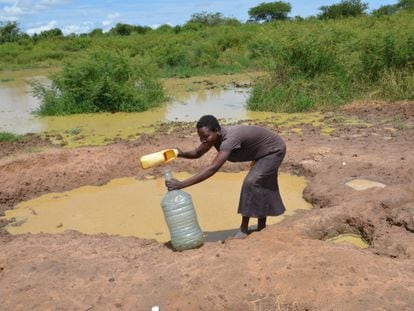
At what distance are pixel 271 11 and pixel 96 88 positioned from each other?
4145cm

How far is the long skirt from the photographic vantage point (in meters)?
4.40

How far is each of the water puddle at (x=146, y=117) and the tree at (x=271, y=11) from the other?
34355mm

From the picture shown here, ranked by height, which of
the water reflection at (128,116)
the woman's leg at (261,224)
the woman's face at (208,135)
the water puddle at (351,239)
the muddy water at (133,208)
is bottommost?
the water puddle at (351,239)

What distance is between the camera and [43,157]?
7.79 m

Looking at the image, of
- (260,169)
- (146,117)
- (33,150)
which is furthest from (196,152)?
(146,117)

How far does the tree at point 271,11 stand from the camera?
50.7m

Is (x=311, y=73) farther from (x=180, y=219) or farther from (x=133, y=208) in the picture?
(x=180, y=219)

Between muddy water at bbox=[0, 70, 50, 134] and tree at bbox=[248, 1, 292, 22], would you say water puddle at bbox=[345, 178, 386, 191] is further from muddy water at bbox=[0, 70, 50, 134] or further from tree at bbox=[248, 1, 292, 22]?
tree at bbox=[248, 1, 292, 22]

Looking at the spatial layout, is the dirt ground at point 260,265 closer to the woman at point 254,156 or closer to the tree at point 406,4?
the woman at point 254,156

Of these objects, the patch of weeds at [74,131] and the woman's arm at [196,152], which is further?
the patch of weeds at [74,131]

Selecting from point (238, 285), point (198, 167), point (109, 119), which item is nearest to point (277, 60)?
point (109, 119)

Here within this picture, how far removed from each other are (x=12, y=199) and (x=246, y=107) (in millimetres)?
7276

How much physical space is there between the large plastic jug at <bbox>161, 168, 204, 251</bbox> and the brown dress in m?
0.49

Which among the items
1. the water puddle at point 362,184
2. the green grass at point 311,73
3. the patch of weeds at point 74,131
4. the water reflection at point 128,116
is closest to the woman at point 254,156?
the water puddle at point 362,184
